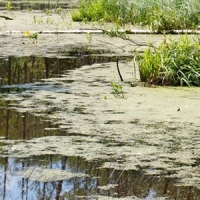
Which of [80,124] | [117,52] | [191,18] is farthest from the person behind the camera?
[191,18]

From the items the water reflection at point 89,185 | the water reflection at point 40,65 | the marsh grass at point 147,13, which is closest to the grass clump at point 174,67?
the water reflection at point 40,65

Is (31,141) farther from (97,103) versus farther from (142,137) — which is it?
(97,103)

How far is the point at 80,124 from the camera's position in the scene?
407cm

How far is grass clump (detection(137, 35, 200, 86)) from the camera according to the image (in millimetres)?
5586

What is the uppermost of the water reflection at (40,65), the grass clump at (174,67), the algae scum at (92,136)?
the grass clump at (174,67)

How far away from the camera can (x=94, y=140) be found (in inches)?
144

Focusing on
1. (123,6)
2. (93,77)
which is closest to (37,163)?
(93,77)

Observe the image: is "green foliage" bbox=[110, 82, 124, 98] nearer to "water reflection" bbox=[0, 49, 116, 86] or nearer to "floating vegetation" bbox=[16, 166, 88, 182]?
"water reflection" bbox=[0, 49, 116, 86]

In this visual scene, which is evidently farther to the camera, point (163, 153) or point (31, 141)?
point (31, 141)

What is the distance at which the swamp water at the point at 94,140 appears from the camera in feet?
9.40

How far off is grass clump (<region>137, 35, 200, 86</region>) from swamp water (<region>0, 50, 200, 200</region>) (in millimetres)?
Result: 242

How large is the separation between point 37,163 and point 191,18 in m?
7.02

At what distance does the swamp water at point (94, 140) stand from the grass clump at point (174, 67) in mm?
242

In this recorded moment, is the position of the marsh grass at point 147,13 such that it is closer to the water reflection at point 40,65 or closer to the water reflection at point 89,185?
the water reflection at point 40,65
